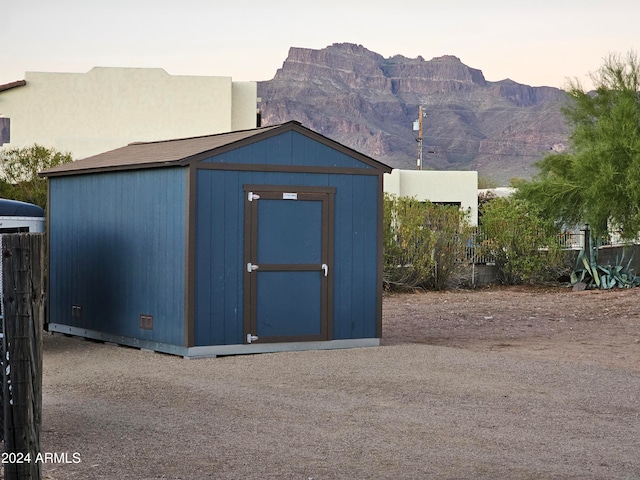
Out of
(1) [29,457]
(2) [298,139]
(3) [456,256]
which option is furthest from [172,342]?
(3) [456,256]

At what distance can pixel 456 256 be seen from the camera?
26.0m

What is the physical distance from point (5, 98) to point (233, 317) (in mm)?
39081

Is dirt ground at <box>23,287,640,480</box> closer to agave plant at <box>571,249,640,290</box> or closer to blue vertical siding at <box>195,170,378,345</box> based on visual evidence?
blue vertical siding at <box>195,170,378,345</box>

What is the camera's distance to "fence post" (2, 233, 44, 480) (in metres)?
5.93

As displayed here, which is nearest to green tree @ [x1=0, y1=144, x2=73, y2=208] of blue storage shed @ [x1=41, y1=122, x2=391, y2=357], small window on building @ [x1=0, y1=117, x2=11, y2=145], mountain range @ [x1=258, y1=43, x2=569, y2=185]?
blue storage shed @ [x1=41, y1=122, x2=391, y2=357]

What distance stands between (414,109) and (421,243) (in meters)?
108

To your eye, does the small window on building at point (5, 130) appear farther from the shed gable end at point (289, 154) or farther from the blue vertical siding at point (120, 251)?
the shed gable end at point (289, 154)

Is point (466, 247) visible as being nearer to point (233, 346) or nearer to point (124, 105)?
point (233, 346)

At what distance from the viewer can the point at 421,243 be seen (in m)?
25.0

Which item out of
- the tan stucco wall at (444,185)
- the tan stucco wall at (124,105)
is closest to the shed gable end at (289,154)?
the tan stucco wall at (444,185)

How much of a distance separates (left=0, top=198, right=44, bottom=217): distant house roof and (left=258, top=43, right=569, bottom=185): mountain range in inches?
3409

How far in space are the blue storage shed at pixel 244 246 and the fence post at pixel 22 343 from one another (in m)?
6.96

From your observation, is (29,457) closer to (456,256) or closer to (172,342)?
(172,342)

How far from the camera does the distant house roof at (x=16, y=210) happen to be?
13.2 m
